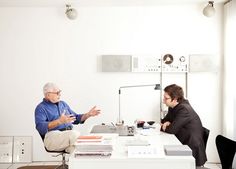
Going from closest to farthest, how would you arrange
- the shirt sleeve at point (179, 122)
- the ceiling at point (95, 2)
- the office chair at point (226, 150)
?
1. the office chair at point (226, 150)
2. the shirt sleeve at point (179, 122)
3. the ceiling at point (95, 2)

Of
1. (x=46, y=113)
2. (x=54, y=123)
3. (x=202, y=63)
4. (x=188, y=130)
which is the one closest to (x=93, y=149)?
(x=54, y=123)

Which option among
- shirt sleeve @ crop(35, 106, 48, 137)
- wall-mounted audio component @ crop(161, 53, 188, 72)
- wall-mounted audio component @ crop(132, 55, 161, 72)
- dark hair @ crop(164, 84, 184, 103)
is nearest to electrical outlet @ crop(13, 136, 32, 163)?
shirt sleeve @ crop(35, 106, 48, 137)

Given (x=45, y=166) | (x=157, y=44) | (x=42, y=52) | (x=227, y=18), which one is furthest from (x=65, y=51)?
(x=227, y=18)

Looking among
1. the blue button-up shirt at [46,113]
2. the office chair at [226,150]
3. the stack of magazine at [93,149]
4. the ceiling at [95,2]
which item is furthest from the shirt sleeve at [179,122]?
the ceiling at [95,2]

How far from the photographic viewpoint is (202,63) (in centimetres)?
495

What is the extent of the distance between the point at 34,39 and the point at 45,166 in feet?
6.47

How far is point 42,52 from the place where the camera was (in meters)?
5.14

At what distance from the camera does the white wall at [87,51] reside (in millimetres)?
5059

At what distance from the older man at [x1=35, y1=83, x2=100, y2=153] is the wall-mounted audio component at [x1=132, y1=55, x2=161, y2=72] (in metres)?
1.21

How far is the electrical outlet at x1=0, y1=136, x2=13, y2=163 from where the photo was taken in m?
5.11

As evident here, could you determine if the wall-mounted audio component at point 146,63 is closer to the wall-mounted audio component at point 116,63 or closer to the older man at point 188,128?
the wall-mounted audio component at point 116,63

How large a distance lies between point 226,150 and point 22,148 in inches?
133

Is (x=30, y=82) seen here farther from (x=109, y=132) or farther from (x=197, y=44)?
(x=197, y=44)

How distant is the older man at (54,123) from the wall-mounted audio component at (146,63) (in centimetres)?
121
